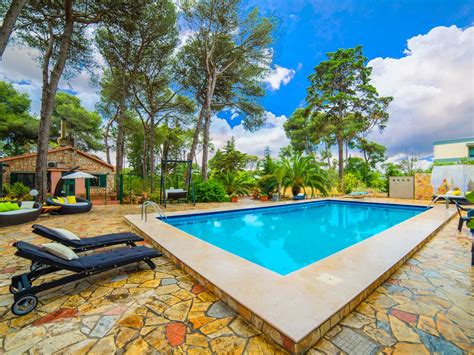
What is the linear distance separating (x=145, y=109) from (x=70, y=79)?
16.9ft

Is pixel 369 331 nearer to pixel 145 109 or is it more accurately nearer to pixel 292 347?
pixel 292 347

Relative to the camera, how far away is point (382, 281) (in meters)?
2.96

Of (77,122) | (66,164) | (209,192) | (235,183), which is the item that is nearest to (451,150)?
(235,183)

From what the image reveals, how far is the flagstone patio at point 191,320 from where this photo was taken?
71.7 inches

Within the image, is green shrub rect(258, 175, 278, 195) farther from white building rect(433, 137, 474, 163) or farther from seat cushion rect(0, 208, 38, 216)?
white building rect(433, 137, 474, 163)

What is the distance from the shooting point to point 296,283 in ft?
8.61

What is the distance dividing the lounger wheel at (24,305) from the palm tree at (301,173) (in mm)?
11721

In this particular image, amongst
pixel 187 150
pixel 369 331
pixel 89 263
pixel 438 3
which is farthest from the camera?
pixel 187 150

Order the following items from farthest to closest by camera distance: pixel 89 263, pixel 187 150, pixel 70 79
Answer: pixel 187 150 → pixel 70 79 → pixel 89 263

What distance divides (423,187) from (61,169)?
2394 cm

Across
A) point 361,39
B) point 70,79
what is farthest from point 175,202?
point 361,39

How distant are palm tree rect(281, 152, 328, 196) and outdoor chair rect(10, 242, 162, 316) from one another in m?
10.9

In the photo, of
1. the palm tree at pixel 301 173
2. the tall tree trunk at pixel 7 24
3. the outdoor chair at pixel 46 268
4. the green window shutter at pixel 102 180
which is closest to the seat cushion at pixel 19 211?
the tall tree trunk at pixel 7 24

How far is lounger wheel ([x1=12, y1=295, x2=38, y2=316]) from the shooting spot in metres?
2.22
